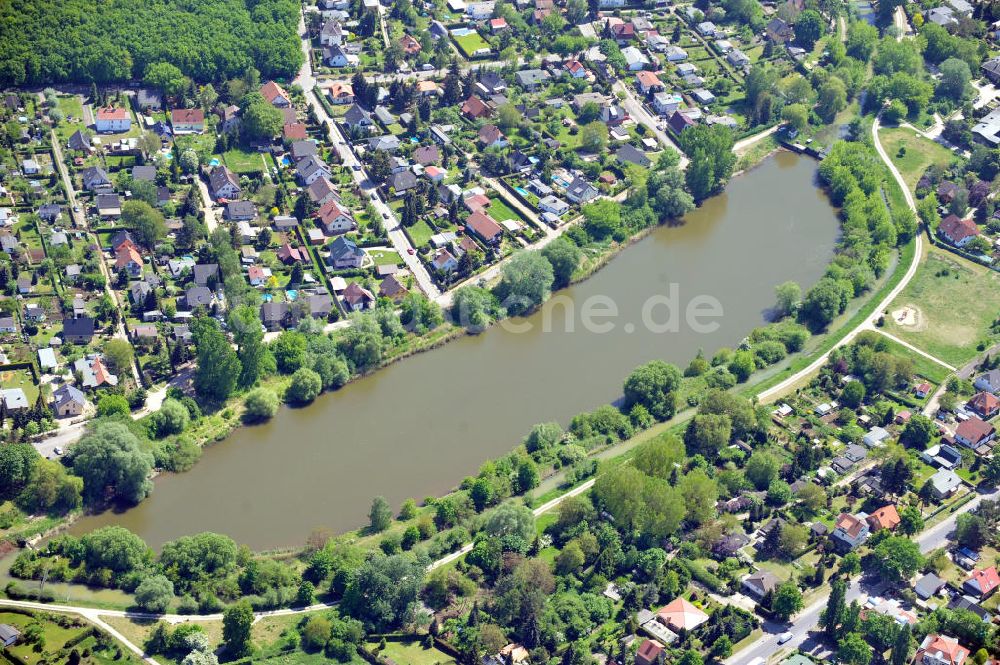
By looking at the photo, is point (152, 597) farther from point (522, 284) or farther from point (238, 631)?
point (522, 284)

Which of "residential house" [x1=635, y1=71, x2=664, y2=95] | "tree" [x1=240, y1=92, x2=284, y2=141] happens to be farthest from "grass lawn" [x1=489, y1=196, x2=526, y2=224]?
"residential house" [x1=635, y1=71, x2=664, y2=95]

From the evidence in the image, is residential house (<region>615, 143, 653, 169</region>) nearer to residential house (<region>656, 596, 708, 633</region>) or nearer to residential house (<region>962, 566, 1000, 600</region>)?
residential house (<region>962, 566, 1000, 600</region>)

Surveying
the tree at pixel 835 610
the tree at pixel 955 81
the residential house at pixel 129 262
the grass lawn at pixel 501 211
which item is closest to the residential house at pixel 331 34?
the grass lawn at pixel 501 211

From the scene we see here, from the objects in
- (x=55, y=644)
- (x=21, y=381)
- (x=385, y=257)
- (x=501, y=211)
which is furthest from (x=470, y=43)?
(x=55, y=644)

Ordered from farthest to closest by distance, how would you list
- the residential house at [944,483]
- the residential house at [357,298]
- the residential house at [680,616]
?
the residential house at [357,298] → the residential house at [944,483] → the residential house at [680,616]

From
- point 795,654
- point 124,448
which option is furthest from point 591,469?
point 124,448

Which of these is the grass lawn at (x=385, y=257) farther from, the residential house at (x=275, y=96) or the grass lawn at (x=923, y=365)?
the grass lawn at (x=923, y=365)

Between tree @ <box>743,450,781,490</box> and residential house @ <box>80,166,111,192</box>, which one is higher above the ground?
residential house @ <box>80,166,111,192</box>
